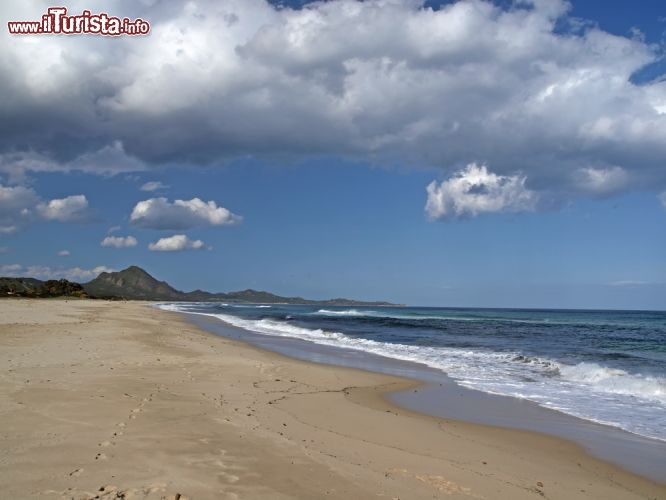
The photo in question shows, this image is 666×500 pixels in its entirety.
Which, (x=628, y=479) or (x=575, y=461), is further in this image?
(x=575, y=461)

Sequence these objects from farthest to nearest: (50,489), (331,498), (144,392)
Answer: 1. (144,392)
2. (331,498)
3. (50,489)

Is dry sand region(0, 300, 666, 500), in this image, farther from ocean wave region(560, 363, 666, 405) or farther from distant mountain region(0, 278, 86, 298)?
distant mountain region(0, 278, 86, 298)

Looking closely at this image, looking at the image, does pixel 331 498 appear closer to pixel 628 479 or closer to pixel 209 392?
pixel 628 479

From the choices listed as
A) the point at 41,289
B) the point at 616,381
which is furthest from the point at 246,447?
the point at 41,289

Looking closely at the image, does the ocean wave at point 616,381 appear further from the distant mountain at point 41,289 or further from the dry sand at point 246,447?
the distant mountain at point 41,289

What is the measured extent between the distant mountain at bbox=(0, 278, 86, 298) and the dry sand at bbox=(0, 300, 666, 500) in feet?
273

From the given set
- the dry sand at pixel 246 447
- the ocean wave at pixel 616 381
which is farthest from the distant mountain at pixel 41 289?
the ocean wave at pixel 616 381

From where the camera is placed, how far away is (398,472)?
6.20 m

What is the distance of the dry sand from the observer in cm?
520

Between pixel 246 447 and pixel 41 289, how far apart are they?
101 meters

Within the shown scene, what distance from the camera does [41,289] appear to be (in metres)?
92.8

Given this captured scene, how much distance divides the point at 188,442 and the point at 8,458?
78.3 inches

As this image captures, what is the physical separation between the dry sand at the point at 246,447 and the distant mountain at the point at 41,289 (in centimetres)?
8320

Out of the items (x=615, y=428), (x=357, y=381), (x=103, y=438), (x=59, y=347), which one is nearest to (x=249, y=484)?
(x=103, y=438)
